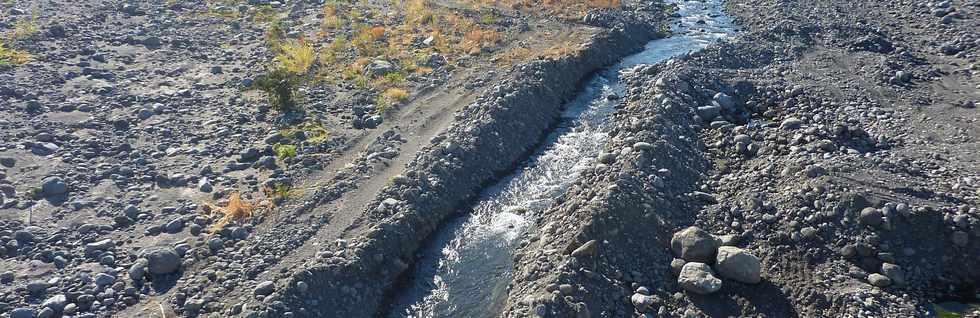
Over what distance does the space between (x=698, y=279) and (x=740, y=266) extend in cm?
101

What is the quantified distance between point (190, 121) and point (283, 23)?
1237cm

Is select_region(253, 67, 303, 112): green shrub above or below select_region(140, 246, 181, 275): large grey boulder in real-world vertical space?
above

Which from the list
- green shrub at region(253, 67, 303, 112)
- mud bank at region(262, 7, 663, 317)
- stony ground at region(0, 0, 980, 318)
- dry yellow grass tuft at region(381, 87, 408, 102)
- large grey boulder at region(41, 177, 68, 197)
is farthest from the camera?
dry yellow grass tuft at region(381, 87, 408, 102)

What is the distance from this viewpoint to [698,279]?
15469 millimetres

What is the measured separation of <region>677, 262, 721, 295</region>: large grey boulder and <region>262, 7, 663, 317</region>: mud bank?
6933 millimetres

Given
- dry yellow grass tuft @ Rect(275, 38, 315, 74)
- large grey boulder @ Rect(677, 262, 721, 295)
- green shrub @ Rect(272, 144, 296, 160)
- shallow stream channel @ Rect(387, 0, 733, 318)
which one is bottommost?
shallow stream channel @ Rect(387, 0, 733, 318)

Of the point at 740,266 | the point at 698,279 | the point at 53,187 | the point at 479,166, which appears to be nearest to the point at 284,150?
the point at 479,166

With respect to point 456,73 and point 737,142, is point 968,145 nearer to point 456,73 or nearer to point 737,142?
point 737,142

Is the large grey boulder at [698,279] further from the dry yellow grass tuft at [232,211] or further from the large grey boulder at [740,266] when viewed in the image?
the dry yellow grass tuft at [232,211]

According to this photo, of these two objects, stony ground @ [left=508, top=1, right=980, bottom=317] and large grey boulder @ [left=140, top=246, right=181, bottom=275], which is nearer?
stony ground @ [left=508, top=1, right=980, bottom=317]

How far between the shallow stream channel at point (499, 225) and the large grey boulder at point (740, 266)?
201 inches

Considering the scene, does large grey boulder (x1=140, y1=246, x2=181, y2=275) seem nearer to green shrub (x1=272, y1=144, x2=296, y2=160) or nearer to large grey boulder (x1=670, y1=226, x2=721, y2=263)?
green shrub (x1=272, y1=144, x2=296, y2=160)

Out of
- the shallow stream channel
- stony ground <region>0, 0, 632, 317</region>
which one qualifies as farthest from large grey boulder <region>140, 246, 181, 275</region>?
the shallow stream channel

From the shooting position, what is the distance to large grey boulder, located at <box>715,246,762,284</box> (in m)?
15.6
